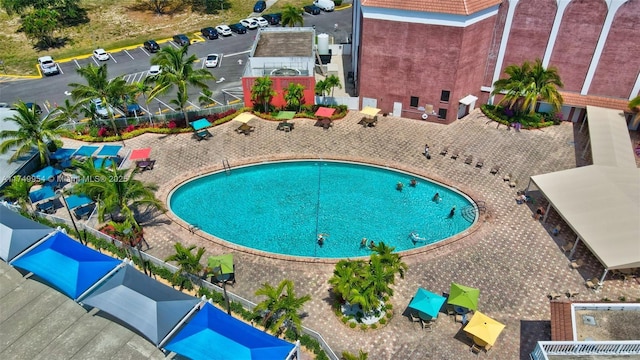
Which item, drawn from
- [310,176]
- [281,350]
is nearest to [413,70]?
[310,176]

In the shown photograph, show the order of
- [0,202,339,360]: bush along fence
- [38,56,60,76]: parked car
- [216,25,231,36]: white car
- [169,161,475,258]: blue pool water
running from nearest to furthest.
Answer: [0,202,339,360]: bush along fence → [169,161,475,258]: blue pool water → [38,56,60,76]: parked car → [216,25,231,36]: white car

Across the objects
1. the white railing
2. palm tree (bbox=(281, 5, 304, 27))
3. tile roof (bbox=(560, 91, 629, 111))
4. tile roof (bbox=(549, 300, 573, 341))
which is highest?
palm tree (bbox=(281, 5, 304, 27))

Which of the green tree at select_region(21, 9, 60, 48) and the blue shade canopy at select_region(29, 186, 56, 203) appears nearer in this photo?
the blue shade canopy at select_region(29, 186, 56, 203)

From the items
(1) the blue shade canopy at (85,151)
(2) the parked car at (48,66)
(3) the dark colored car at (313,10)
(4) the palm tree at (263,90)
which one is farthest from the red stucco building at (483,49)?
(2) the parked car at (48,66)

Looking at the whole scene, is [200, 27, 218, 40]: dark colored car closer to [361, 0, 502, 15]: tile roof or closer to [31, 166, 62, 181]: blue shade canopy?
[361, 0, 502, 15]: tile roof

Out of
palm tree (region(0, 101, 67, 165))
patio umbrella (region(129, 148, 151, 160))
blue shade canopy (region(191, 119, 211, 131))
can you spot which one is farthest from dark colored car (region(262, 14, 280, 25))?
palm tree (region(0, 101, 67, 165))

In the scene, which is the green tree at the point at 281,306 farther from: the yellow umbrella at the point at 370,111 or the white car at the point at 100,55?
the white car at the point at 100,55

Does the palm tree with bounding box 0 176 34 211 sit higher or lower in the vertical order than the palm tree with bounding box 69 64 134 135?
lower
